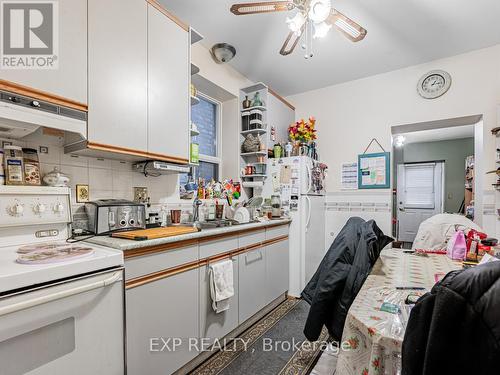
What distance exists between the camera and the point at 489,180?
2508mm

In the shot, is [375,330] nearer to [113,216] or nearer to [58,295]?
[58,295]

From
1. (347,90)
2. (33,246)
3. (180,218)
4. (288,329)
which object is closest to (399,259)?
(288,329)

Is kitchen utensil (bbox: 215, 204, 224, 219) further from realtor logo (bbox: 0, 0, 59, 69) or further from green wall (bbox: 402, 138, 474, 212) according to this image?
green wall (bbox: 402, 138, 474, 212)

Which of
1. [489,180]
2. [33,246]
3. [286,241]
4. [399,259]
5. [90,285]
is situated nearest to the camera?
[90,285]

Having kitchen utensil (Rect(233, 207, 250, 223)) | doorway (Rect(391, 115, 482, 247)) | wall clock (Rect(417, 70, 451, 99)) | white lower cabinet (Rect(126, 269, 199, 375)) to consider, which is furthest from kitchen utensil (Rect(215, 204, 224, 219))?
doorway (Rect(391, 115, 482, 247))

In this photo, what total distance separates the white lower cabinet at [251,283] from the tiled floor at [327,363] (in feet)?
2.10

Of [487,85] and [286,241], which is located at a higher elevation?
[487,85]

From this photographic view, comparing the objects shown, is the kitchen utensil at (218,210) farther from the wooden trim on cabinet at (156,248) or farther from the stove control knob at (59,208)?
the stove control knob at (59,208)

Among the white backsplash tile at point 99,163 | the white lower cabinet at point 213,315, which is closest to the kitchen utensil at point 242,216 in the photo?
the white lower cabinet at point 213,315

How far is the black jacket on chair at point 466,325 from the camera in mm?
435

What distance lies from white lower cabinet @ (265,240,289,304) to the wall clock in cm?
227

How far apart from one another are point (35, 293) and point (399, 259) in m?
1.91

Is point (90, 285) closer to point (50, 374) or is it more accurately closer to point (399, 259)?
point (50, 374)

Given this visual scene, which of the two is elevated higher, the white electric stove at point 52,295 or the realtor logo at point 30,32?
the realtor logo at point 30,32
